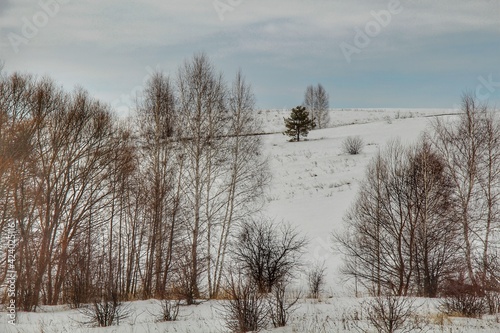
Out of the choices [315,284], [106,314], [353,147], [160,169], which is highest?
[353,147]

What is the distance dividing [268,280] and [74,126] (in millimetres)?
12652

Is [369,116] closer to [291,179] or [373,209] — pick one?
[291,179]

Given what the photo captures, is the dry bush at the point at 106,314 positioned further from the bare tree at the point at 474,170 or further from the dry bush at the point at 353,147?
the dry bush at the point at 353,147

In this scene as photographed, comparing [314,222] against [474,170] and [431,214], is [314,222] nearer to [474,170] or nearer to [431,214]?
[431,214]

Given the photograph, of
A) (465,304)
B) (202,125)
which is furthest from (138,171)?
(465,304)

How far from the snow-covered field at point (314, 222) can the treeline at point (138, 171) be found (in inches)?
172

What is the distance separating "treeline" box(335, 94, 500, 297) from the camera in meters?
20.0

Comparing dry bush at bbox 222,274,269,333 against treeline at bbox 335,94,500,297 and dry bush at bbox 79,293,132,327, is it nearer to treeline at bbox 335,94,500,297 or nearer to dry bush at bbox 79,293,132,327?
dry bush at bbox 79,293,132,327

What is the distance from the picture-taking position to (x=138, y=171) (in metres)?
21.8

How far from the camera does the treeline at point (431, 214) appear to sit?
789 inches

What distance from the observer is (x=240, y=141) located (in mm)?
20328

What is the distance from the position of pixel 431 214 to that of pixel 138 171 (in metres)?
15.8

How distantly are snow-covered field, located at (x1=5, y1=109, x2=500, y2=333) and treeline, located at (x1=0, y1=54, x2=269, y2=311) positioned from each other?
437 cm

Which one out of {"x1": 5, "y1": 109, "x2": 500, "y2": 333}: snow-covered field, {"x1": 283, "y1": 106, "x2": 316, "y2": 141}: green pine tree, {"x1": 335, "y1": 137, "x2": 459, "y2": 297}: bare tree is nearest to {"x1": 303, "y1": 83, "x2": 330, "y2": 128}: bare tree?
{"x1": 5, "y1": 109, "x2": 500, "y2": 333}: snow-covered field
